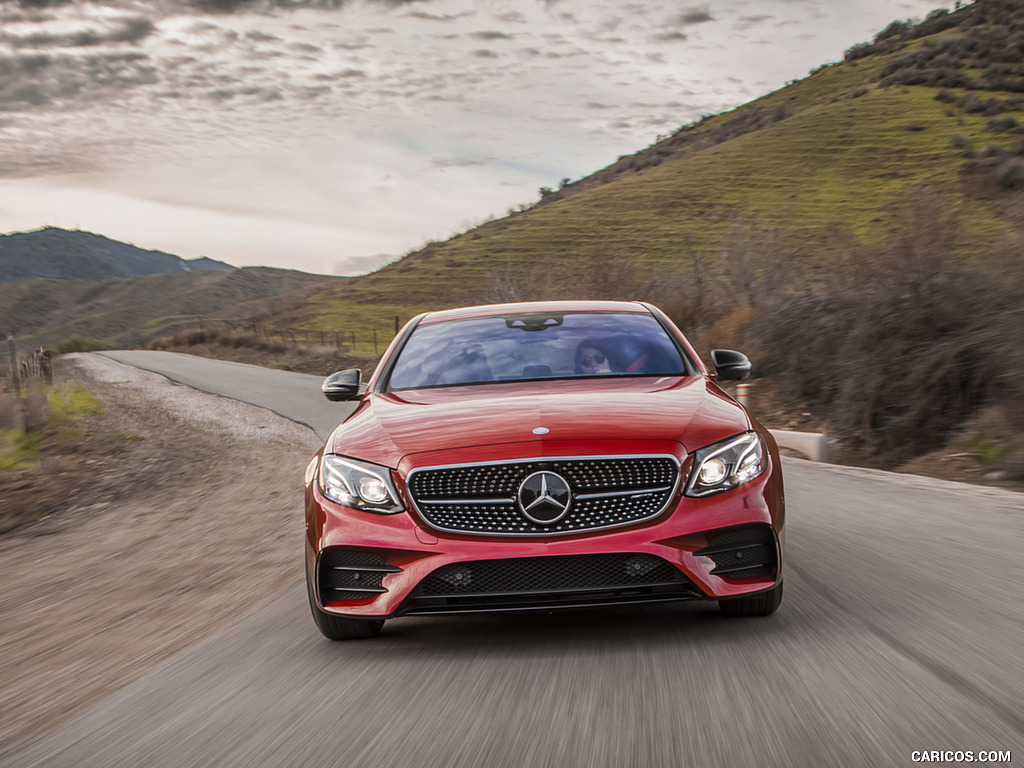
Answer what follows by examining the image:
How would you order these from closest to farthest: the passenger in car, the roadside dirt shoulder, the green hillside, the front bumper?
the front bumper < the roadside dirt shoulder < the passenger in car < the green hillside

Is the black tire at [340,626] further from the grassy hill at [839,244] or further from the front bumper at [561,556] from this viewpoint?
the grassy hill at [839,244]

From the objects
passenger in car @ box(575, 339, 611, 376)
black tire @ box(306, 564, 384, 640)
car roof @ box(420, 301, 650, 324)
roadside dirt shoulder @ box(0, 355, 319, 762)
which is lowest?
roadside dirt shoulder @ box(0, 355, 319, 762)

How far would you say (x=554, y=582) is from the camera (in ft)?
13.0

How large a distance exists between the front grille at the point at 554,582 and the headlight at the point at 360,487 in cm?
37

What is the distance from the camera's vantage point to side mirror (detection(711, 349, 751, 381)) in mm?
5586

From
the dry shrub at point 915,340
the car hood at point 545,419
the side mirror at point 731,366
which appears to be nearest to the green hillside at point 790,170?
the dry shrub at point 915,340

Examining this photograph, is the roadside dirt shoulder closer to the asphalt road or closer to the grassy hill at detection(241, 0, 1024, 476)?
the asphalt road

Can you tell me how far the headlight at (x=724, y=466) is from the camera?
13.4ft

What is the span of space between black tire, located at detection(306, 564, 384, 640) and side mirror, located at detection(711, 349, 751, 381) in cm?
240

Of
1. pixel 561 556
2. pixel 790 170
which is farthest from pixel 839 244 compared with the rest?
pixel 790 170

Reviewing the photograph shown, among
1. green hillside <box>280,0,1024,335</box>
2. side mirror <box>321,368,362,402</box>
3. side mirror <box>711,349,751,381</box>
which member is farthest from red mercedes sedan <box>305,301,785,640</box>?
green hillside <box>280,0,1024,335</box>

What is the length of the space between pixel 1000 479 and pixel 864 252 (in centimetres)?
637

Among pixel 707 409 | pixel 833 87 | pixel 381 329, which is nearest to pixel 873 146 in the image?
pixel 833 87

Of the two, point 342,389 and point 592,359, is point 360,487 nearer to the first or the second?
point 342,389
